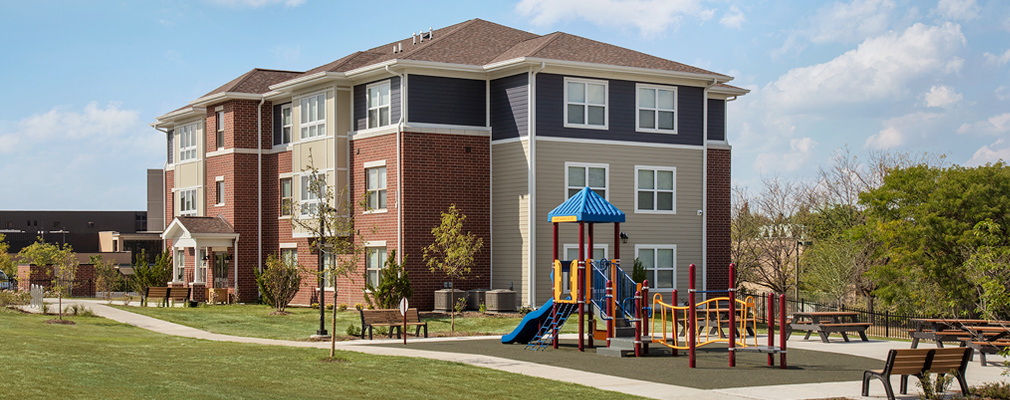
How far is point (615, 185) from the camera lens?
33719 mm

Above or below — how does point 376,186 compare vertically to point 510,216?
above

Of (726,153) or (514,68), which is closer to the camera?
(514,68)

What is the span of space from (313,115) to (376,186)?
15.2 feet

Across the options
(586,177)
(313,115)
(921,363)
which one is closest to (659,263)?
(586,177)

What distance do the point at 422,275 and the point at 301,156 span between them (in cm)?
790

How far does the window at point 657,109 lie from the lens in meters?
34.2

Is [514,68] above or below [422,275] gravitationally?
above

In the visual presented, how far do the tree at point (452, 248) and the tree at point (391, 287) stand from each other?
0.95 meters

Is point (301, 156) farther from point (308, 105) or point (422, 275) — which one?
point (422, 275)

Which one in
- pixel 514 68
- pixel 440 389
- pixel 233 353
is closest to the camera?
pixel 440 389

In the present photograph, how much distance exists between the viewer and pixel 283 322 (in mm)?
29672

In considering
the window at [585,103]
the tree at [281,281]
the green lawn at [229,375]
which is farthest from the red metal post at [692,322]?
the tree at [281,281]

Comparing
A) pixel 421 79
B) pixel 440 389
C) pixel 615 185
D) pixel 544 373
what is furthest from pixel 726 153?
pixel 440 389

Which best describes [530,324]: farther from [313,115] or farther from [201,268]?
[201,268]
